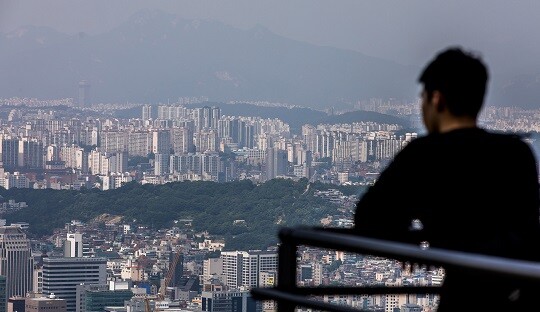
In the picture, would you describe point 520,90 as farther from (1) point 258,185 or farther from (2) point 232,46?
(2) point 232,46

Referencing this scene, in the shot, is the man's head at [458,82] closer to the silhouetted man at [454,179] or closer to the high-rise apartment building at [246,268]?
the silhouetted man at [454,179]

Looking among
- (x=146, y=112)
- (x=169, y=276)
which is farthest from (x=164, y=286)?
(x=146, y=112)

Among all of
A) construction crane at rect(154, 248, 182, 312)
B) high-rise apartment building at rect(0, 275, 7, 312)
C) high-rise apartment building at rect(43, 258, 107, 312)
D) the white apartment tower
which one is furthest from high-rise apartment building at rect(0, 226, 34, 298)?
construction crane at rect(154, 248, 182, 312)

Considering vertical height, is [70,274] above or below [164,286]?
above

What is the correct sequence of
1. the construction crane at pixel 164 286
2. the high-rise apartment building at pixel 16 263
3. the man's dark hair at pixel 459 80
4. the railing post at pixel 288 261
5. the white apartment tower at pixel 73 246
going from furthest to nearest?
the white apartment tower at pixel 73 246
the high-rise apartment building at pixel 16 263
the construction crane at pixel 164 286
the man's dark hair at pixel 459 80
the railing post at pixel 288 261

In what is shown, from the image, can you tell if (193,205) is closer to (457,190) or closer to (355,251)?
(457,190)

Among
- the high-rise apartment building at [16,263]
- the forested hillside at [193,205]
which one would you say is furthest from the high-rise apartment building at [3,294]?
the forested hillside at [193,205]

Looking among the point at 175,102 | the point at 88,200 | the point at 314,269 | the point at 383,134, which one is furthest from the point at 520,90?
the point at 175,102
